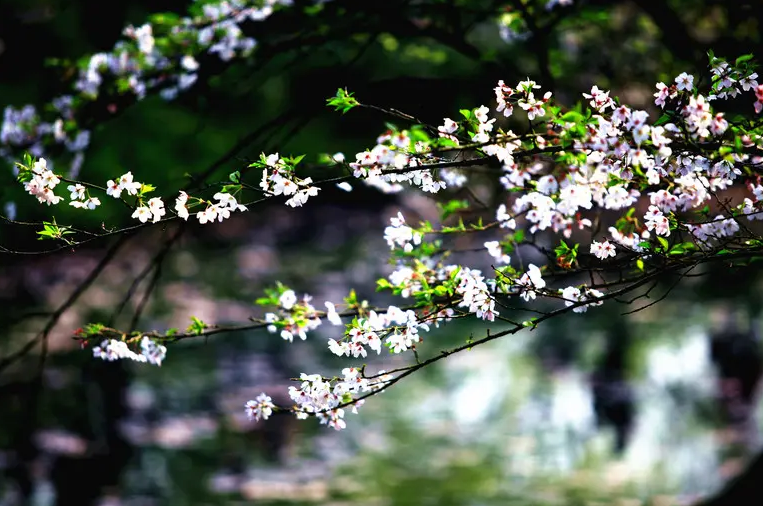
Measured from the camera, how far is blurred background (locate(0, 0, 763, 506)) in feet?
15.3

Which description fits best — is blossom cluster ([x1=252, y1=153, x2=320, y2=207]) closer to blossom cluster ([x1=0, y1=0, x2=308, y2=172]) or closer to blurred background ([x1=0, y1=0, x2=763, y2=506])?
blurred background ([x1=0, y1=0, x2=763, y2=506])

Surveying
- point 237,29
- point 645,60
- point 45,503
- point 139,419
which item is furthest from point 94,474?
point 645,60

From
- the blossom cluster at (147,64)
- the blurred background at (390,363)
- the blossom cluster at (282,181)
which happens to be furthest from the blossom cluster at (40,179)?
the blossom cluster at (147,64)

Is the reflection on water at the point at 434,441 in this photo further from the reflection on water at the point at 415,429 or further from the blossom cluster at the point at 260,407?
the blossom cluster at the point at 260,407

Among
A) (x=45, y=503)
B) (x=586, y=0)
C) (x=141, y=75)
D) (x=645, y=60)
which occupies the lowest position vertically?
(x=45, y=503)

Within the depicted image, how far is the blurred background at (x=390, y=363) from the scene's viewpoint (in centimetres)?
465

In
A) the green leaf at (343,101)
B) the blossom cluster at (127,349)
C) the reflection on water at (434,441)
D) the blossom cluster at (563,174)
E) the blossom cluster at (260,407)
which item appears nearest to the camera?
the blossom cluster at (563,174)

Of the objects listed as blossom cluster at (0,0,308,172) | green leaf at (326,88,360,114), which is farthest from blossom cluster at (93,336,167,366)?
blossom cluster at (0,0,308,172)

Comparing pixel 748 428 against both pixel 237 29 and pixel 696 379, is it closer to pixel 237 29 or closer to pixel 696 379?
pixel 696 379

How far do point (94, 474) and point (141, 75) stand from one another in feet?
13.9

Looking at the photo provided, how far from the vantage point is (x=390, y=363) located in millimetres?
10633

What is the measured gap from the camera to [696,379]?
965cm

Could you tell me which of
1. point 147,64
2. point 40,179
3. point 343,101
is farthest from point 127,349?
point 147,64

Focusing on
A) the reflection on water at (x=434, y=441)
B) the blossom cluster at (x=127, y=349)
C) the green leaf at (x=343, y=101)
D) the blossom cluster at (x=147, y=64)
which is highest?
the blossom cluster at (x=147, y=64)
